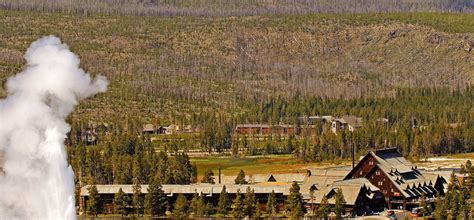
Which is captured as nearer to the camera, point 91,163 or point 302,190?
point 302,190

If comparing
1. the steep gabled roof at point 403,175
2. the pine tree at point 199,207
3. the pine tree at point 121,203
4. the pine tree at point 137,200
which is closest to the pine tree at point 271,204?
the pine tree at point 199,207

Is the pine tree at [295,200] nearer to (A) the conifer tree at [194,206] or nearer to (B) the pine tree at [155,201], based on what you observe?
(A) the conifer tree at [194,206]

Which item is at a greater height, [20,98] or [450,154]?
[20,98]

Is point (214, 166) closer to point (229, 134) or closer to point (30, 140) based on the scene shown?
point (229, 134)

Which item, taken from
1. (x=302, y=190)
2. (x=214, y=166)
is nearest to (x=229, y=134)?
(x=214, y=166)

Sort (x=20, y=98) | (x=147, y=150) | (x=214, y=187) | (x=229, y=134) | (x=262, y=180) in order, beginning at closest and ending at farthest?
(x=20, y=98) < (x=214, y=187) < (x=262, y=180) < (x=147, y=150) < (x=229, y=134)

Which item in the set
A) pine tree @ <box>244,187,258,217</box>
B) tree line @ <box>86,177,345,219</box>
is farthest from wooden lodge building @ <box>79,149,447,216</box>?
pine tree @ <box>244,187,258,217</box>
